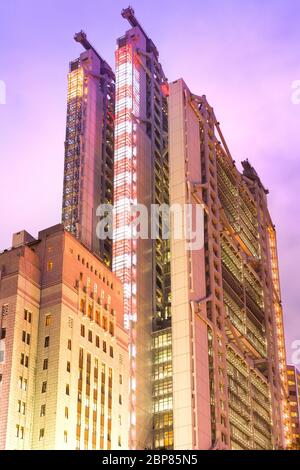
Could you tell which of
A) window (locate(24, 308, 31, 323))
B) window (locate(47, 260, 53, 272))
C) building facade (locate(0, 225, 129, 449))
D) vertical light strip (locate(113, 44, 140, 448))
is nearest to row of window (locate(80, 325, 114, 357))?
building facade (locate(0, 225, 129, 449))

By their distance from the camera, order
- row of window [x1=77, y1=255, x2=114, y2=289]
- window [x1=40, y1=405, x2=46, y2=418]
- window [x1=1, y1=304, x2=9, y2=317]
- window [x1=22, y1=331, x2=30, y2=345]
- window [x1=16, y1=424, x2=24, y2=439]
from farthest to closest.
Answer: row of window [x1=77, y1=255, x2=114, y2=289]
window [x1=1, y1=304, x2=9, y2=317]
window [x1=22, y1=331, x2=30, y2=345]
window [x1=40, y1=405, x2=46, y2=418]
window [x1=16, y1=424, x2=24, y2=439]

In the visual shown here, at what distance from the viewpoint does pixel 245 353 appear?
491 feet

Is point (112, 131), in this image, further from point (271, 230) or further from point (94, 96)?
point (271, 230)

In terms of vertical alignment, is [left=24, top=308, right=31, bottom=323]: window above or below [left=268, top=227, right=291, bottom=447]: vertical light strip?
below

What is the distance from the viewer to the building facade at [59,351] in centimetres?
9369

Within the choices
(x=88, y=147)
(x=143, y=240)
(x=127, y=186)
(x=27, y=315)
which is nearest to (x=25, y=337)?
(x=27, y=315)

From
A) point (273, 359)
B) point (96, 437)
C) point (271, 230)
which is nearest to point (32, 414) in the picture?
point (96, 437)

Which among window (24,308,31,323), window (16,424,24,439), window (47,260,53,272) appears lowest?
window (16,424,24,439)

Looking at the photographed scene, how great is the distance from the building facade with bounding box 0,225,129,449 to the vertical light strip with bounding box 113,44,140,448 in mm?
25318

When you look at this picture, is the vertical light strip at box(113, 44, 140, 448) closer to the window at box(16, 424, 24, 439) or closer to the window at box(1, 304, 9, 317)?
the window at box(16, 424, 24, 439)

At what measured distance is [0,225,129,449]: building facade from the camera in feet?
307

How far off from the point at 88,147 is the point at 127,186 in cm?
1859

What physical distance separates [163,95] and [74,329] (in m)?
91.3
